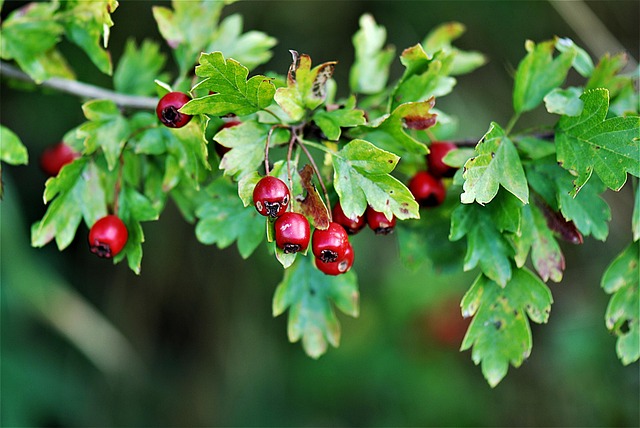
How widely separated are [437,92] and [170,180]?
0.57 meters

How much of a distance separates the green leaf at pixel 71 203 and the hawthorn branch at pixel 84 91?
0.17 meters

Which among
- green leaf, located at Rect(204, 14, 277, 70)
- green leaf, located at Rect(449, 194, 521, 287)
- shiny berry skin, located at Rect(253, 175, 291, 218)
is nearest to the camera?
shiny berry skin, located at Rect(253, 175, 291, 218)

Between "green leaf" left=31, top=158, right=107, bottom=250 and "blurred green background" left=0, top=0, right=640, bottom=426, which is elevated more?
"green leaf" left=31, top=158, right=107, bottom=250

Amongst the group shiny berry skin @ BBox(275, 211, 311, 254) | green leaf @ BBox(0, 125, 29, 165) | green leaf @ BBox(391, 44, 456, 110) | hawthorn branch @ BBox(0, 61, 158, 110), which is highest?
green leaf @ BBox(391, 44, 456, 110)

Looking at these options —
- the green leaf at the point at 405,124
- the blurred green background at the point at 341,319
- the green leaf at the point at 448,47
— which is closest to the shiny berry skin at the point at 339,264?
the green leaf at the point at 405,124

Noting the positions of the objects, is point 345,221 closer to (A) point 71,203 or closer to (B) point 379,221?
(B) point 379,221

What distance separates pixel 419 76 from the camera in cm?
126

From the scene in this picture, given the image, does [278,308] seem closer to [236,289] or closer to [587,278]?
[236,289]

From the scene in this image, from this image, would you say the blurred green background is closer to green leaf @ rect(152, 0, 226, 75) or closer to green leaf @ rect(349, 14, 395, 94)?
green leaf @ rect(349, 14, 395, 94)

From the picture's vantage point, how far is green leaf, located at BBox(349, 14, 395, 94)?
59.7 inches

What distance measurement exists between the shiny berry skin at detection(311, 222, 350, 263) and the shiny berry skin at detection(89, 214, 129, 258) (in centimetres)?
41

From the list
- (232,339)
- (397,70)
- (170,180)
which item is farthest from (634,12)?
(170,180)

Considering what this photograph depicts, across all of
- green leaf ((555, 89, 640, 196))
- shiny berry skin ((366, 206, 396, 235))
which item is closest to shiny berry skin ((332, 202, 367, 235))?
shiny berry skin ((366, 206, 396, 235))

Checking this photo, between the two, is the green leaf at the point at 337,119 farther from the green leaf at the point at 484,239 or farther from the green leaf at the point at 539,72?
the green leaf at the point at 539,72
